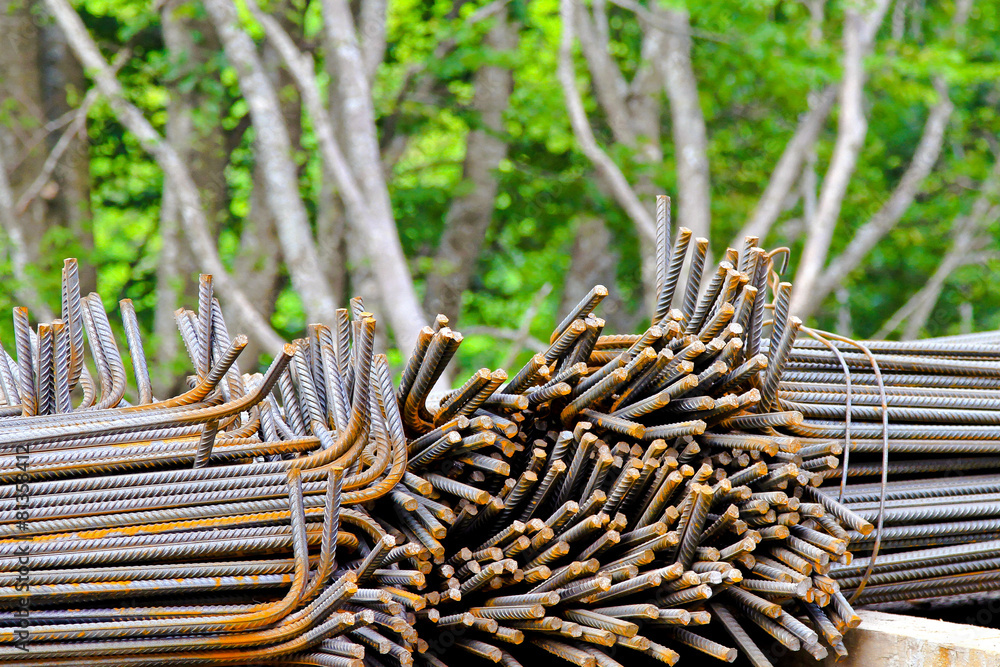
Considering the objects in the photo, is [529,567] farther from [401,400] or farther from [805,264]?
[805,264]

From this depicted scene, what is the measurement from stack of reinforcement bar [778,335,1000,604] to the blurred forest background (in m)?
4.51

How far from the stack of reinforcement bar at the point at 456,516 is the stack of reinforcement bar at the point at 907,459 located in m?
0.18

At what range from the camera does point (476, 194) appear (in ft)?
29.1

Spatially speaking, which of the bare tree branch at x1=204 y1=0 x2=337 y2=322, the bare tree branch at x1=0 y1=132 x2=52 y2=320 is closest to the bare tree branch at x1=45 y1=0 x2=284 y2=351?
the bare tree branch at x1=204 y1=0 x2=337 y2=322

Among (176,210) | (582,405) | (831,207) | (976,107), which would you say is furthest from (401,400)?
(976,107)

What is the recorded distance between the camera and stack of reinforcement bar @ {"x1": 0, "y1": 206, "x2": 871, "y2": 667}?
4.88 feet

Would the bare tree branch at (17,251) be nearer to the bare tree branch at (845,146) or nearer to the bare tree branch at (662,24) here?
the bare tree branch at (662,24)

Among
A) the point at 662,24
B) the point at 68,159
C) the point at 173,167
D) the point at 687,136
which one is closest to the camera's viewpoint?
the point at 173,167

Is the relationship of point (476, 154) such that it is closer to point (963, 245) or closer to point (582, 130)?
point (582, 130)

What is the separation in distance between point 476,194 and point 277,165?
285 centimetres

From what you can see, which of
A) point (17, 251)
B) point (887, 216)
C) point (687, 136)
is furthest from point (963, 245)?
point (17, 251)

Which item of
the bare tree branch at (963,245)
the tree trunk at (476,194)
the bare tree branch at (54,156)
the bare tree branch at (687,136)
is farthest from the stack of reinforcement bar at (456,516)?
the bare tree branch at (963,245)

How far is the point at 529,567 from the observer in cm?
160

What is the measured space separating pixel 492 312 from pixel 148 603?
33.6ft
